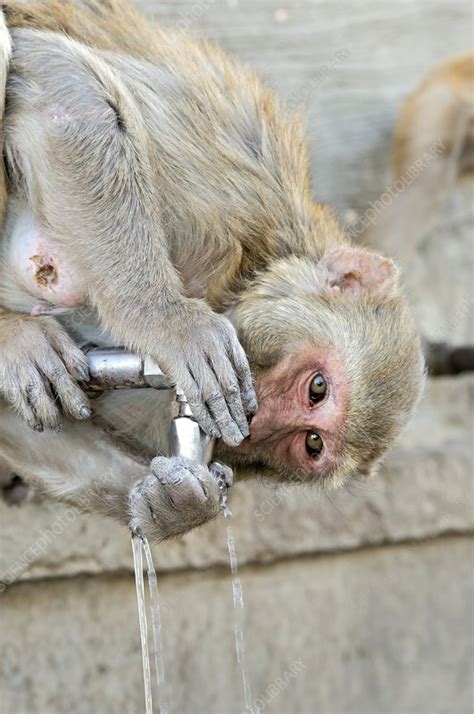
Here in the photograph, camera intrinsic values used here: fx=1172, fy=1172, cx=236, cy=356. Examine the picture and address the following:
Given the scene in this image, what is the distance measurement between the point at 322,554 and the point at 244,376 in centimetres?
188

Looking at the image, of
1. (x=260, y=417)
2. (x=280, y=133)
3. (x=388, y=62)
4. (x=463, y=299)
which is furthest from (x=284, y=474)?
(x=388, y=62)

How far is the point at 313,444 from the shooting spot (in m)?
3.62

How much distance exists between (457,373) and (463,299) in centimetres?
55

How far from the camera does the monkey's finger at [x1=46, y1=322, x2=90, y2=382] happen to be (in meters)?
3.29

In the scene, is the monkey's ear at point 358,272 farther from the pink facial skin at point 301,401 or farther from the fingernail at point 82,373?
the fingernail at point 82,373

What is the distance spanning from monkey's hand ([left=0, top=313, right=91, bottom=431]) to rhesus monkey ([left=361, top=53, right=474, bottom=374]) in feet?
9.47

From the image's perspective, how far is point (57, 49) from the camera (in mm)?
3463

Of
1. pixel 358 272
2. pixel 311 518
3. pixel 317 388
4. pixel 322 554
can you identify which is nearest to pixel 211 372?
pixel 317 388

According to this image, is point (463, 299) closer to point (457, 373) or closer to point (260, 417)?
point (457, 373)

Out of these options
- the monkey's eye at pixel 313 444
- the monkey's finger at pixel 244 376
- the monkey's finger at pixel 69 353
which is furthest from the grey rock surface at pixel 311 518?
the monkey's finger at pixel 69 353

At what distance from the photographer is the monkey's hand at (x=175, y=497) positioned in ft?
10.0

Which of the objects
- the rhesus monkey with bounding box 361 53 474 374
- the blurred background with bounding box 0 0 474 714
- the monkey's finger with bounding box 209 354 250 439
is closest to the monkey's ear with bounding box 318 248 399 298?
the monkey's finger with bounding box 209 354 250 439

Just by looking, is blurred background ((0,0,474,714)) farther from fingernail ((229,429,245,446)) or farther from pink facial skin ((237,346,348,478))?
fingernail ((229,429,245,446))

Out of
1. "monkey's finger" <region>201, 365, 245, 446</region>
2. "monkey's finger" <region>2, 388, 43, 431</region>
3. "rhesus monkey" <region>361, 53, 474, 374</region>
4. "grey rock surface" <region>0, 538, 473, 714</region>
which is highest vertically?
"monkey's finger" <region>201, 365, 245, 446</region>
